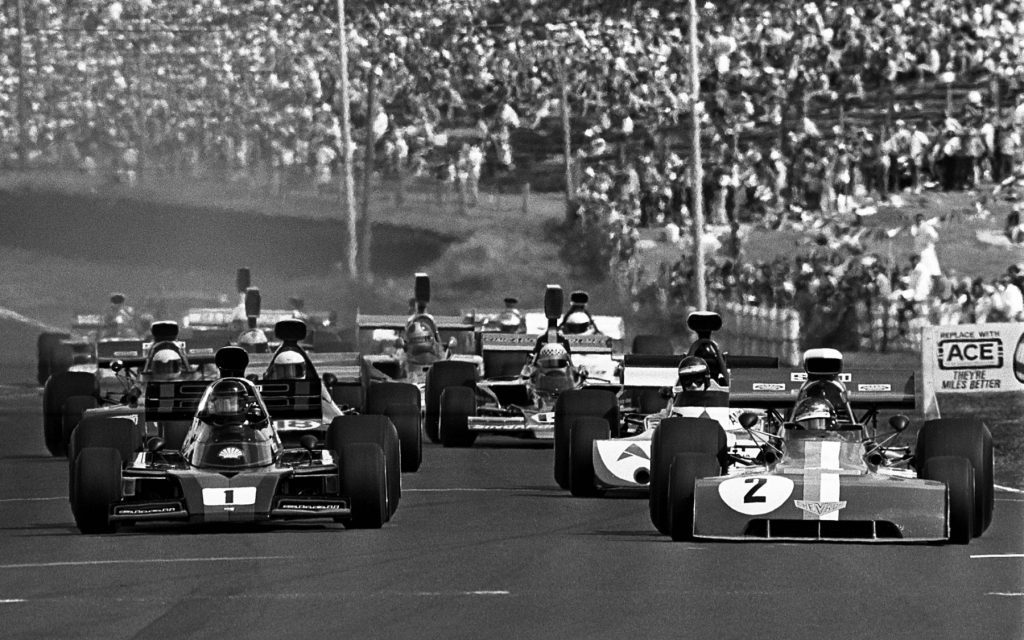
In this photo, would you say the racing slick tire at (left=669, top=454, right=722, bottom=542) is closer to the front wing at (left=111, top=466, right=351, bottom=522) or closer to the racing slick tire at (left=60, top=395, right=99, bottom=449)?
the front wing at (left=111, top=466, right=351, bottom=522)

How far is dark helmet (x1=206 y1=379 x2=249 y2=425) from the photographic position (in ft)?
61.3

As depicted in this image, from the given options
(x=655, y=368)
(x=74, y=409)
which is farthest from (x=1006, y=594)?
(x=74, y=409)

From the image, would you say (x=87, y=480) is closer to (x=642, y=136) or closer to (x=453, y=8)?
(x=642, y=136)

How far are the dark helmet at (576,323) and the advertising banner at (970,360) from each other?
16.0 feet

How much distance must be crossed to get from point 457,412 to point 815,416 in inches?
421

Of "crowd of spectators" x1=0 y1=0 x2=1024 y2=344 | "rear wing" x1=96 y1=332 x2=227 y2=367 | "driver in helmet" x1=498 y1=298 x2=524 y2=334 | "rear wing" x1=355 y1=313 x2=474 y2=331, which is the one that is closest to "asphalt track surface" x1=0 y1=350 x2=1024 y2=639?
"rear wing" x1=96 y1=332 x2=227 y2=367

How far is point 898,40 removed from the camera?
53.8 metres

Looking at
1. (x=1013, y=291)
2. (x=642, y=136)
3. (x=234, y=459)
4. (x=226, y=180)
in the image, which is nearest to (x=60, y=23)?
(x=226, y=180)

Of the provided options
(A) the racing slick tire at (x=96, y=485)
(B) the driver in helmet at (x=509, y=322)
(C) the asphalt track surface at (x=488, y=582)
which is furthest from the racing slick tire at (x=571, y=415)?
(B) the driver in helmet at (x=509, y=322)

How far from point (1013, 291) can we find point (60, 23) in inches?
1266

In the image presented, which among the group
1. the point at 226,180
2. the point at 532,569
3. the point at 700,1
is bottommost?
the point at 532,569

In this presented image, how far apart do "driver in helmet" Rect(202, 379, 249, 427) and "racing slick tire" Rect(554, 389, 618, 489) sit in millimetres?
4613

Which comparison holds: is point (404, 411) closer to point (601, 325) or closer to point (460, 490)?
point (460, 490)

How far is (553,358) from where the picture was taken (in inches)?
1122
